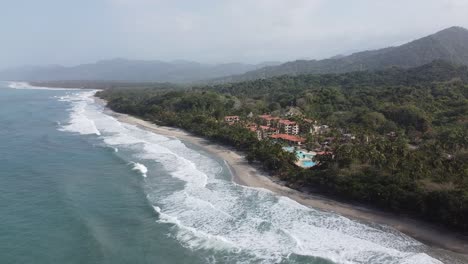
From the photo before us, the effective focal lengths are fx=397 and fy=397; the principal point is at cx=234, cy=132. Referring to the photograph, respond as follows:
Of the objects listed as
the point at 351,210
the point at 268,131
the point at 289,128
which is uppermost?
the point at 268,131

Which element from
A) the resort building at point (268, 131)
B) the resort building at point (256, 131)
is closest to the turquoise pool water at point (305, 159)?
the resort building at point (256, 131)

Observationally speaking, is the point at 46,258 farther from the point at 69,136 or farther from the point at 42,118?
the point at 42,118

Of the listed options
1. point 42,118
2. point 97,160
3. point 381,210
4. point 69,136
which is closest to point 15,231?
point 97,160

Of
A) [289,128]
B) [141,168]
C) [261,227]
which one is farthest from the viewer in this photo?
[289,128]

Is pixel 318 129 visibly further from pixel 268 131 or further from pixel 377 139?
pixel 377 139

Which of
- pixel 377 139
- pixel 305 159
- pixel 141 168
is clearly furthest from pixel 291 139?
pixel 141 168

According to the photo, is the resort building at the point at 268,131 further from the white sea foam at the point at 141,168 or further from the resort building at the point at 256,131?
the white sea foam at the point at 141,168

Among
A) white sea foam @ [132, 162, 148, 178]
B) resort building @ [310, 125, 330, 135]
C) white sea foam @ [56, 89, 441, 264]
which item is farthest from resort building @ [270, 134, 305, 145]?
white sea foam @ [132, 162, 148, 178]

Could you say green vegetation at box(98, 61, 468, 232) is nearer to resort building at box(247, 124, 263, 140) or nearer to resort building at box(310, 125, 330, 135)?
resort building at box(310, 125, 330, 135)
